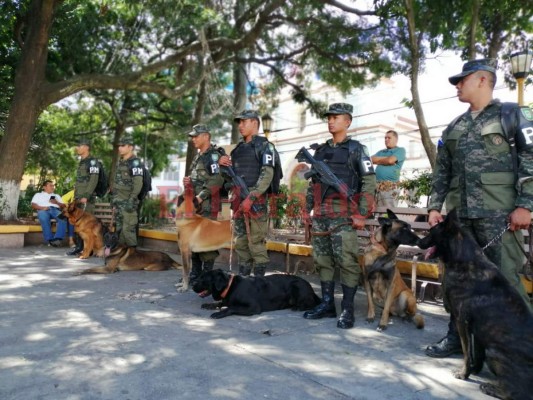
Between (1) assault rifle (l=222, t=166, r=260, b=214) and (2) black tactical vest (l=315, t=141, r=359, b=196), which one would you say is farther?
(1) assault rifle (l=222, t=166, r=260, b=214)

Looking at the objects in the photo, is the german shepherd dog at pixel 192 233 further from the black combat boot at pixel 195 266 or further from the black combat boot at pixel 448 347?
the black combat boot at pixel 448 347

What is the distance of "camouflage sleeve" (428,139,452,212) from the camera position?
3.63m

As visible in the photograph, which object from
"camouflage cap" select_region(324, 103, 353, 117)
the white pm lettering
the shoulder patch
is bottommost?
the white pm lettering

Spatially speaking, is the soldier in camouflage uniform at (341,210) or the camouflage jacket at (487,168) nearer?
the camouflage jacket at (487,168)

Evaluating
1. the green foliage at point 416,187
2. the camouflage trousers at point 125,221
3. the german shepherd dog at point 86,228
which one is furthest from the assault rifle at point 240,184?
the german shepherd dog at point 86,228

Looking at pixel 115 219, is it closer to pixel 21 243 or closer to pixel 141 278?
pixel 141 278

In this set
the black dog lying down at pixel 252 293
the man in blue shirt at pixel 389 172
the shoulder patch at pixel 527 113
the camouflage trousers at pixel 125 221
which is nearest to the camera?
the shoulder patch at pixel 527 113

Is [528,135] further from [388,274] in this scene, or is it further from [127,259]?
[127,259]

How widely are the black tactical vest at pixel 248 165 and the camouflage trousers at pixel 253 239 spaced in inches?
17.7

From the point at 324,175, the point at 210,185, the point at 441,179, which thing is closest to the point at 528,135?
the point at 441,179

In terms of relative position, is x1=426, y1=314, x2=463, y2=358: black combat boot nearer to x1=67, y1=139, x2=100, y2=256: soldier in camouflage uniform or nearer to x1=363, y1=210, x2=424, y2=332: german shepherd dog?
x1=363, y1=210, x2=424, y2=332: german shepherd dog

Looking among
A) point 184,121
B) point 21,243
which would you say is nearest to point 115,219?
point 21,243

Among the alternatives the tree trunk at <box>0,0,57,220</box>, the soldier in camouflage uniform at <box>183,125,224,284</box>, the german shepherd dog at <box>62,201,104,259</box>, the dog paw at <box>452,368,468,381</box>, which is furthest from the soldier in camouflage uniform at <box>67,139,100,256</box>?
the dog paw at <box>452,368,468,381</box>

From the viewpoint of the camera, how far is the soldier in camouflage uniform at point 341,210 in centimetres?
428
